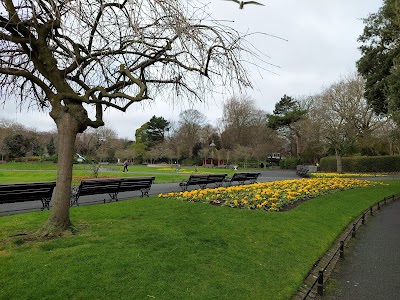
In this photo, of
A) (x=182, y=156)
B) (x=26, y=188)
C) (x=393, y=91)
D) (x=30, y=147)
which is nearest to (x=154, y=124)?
(x=182, y=156)

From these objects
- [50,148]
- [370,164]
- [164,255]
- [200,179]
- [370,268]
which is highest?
[50,148]

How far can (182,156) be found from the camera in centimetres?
6819

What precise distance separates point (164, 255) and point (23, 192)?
5.79 metres

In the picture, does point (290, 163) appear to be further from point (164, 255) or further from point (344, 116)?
point (164, 255)

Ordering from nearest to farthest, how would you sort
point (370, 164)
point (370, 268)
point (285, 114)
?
point (370, 268), point (370, 164), point (285, 114)

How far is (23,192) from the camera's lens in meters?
9.06

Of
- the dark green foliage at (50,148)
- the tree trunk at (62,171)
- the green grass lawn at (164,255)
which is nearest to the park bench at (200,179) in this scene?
the green grass lawn at (164,255)

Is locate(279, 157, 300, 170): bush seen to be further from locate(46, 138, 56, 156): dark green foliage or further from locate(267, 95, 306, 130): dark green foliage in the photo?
locate(46, 138, 56, 156): dark green foliage

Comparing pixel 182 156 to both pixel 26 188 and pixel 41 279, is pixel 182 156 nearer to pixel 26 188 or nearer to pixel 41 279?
pixel 26 188

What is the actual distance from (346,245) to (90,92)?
640 cm

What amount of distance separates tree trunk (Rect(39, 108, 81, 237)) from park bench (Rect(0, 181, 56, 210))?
3.46 m

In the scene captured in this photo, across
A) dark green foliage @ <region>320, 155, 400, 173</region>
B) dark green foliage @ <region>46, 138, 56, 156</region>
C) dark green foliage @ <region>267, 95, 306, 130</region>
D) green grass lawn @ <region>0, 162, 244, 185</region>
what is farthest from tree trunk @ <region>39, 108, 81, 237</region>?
dark green foliage @ <region>46, 138, 56, 156</region>

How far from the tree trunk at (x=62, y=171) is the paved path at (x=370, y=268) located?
183 inches

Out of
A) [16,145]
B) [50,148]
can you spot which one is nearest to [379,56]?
[16,145]
